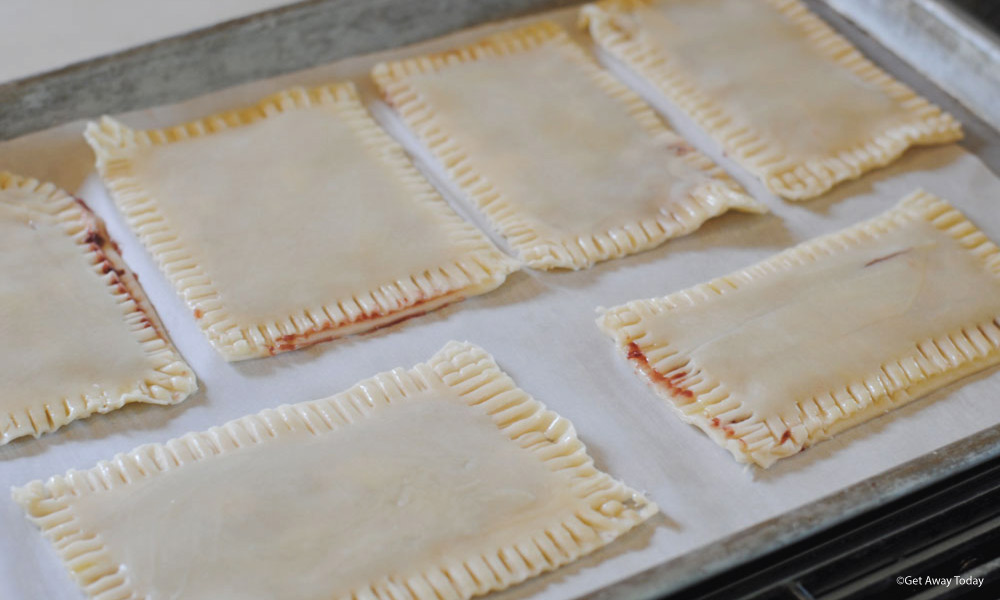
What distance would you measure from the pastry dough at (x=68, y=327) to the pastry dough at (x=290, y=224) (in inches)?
4.9

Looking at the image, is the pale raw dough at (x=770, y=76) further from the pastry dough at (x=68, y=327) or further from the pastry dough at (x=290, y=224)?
the pastry dough at (x=68, y=327)

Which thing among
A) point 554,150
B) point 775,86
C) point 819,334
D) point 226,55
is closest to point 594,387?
point 819,334

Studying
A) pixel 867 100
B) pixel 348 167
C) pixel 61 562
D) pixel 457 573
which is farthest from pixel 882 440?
pixel 61 562

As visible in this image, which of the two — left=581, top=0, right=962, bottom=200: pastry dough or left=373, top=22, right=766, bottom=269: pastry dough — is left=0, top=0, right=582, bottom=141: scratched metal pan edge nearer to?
left=373, top=22, right=766, bottom=269: pastry dough

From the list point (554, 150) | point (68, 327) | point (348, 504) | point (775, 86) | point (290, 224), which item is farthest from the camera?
point (775, 86)

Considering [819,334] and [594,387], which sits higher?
[594,387]

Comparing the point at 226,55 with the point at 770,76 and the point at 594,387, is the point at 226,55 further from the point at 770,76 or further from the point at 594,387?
the point at 770,76

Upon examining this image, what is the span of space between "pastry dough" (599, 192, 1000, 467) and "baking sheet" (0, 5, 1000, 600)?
2.3 inches

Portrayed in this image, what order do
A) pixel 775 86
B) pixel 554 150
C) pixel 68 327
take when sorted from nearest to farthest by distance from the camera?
pixel 68 327, pixel 554 150, pixel 775 86

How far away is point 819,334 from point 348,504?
1245 mm

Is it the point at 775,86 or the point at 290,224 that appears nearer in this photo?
the point at 290,224

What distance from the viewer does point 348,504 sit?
Answer: 94.4 inches

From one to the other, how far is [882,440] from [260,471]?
4.71ft

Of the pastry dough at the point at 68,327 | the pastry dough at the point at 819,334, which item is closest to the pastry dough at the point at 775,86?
the pastry dough at the point at 819,334
